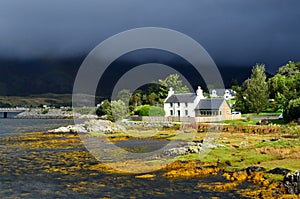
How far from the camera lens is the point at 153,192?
2769 cm

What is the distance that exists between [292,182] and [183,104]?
81129mm

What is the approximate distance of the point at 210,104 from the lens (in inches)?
3999

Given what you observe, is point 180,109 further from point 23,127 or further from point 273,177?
point 273,177

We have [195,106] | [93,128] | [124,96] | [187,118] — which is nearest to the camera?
[93,128]

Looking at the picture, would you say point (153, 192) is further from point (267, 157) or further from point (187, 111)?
point (187, 111)

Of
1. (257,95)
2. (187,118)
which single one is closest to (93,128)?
(187,118)

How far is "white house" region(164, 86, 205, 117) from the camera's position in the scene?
347 feet

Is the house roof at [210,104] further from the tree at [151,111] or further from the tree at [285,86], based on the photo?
the tree at [285,86]

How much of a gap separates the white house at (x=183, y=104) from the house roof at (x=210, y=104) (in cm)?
166

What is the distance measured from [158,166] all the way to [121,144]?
72.1 ft

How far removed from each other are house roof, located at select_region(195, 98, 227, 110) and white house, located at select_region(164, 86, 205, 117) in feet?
5.46

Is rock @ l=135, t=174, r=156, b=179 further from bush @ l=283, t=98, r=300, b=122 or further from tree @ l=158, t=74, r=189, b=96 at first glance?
tree @ l=158, t=74, r=189, b=96

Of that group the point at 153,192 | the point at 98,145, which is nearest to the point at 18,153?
the point at 98,145

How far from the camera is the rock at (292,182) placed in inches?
1024
